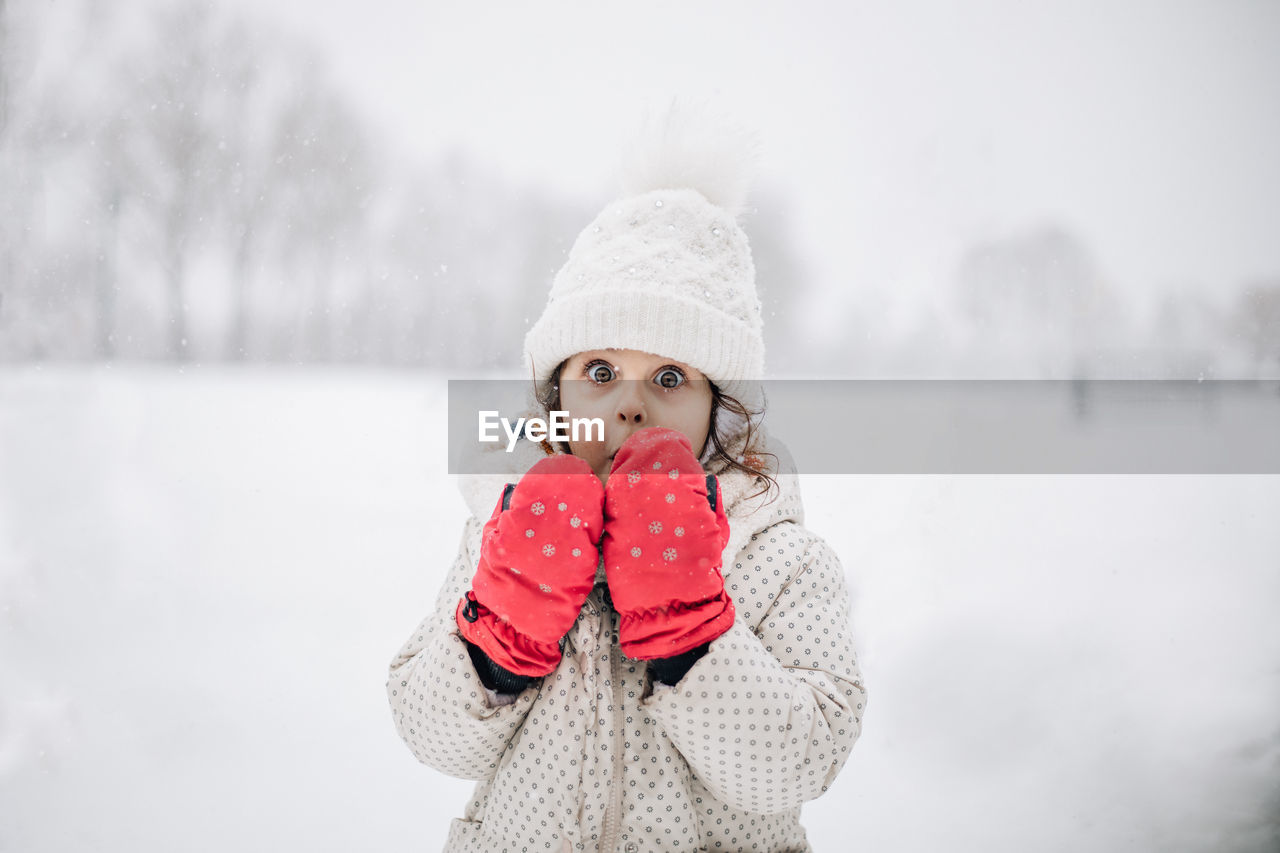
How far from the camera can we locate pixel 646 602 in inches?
23.9

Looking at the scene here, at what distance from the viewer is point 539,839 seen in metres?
0.69

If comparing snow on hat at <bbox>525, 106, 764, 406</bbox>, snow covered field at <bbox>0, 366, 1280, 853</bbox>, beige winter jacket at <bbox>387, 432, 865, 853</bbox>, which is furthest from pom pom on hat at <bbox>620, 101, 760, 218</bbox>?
snow covered field at <bbox>0, 366, 1280, 853</bbox>

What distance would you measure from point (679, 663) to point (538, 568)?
157mm

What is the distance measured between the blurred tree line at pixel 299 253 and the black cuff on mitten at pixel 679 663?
0.94m

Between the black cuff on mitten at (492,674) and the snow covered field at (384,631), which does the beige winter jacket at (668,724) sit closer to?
the black cuff on mitten at (492,674)

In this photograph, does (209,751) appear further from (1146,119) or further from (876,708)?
(1146,119)

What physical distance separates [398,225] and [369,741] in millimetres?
1088

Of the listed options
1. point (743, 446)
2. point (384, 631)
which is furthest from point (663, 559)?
point (384, 631)

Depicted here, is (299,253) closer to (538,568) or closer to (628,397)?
(628,397)

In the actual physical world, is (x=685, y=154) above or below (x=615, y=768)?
above

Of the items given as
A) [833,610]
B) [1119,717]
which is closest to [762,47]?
[833,610]

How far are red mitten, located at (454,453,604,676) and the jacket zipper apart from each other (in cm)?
10

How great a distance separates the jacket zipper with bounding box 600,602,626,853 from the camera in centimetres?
69

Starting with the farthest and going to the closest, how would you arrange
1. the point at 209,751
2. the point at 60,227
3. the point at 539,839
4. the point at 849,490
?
1. the point at 849,490
2. the point at 60,227
3. the point at 209,751
4. the point at 539,839
